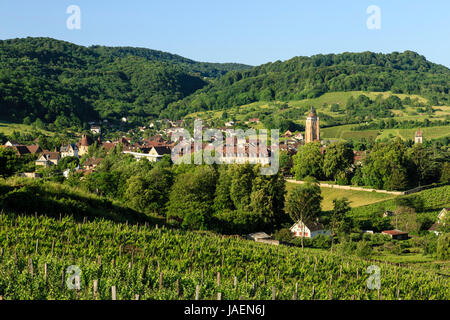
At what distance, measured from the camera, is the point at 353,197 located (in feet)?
173

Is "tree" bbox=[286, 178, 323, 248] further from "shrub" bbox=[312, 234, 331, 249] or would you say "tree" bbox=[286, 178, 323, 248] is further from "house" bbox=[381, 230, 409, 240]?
"house" bbox=[381, 230, 409, 240]

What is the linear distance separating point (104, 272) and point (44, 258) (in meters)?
2.03

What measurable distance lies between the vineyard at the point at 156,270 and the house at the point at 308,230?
16807mm

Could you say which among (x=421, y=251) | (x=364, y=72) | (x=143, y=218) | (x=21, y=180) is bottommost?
(x=421, y=251)

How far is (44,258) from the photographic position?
14.8 metres

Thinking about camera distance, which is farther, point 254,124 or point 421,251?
point 254,124

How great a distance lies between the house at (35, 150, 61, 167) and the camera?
72481mm

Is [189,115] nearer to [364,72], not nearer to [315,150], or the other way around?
[364,72]

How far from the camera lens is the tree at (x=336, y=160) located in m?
58.7

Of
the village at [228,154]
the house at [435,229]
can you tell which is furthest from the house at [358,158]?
the house at [435,229]

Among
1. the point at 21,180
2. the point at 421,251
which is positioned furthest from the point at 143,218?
the point at 421,251

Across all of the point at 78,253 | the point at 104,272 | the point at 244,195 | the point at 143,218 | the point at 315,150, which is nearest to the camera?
the point at 104,272

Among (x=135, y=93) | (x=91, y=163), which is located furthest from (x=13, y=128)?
(x=135, y=93)

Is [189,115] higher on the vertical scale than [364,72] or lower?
lower
